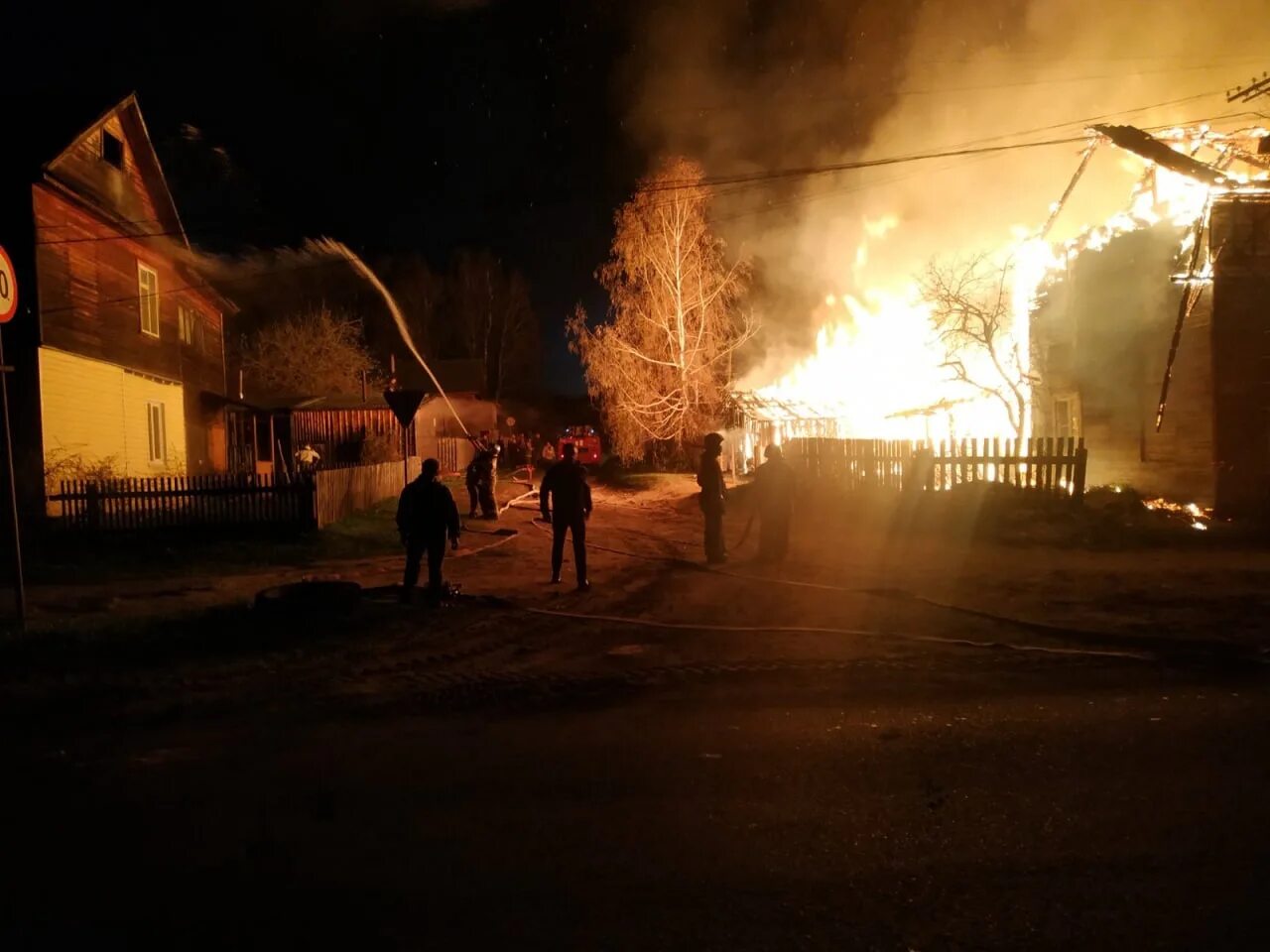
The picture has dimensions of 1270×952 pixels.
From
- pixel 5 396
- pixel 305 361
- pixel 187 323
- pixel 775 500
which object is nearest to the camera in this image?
pixel 5 396

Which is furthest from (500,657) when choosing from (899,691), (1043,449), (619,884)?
(1043,449)

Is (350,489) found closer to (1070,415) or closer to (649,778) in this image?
(649,778)

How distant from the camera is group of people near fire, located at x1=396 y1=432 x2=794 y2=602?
30.6ft

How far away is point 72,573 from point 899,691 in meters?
11.0

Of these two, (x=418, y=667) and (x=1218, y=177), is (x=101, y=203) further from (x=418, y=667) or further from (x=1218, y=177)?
(x=1218, y=177)

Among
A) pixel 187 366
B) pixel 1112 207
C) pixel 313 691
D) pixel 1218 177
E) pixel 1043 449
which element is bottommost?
pixel 313 691

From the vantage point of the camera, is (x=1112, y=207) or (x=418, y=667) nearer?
(x=418, y=667)

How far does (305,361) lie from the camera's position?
43.2 m

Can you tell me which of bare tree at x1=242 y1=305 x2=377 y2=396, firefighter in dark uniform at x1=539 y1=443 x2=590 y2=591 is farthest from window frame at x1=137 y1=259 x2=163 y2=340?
bare tree at x1=242 y1=305 x2=377 y2=396

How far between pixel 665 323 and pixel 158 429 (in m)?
15.0

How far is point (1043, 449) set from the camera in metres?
16.0

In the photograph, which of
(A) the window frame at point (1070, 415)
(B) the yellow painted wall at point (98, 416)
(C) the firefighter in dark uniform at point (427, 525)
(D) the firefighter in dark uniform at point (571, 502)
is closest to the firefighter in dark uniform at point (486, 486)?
(B) the yellow painted wall at point (98, 416)

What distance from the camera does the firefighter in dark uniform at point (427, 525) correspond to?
930cm

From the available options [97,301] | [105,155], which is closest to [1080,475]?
[97,301]
